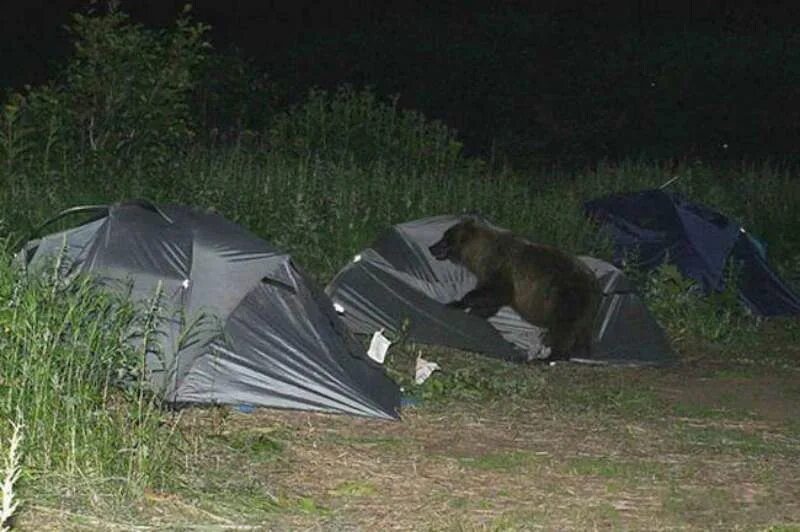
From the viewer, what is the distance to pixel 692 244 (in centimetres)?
1320

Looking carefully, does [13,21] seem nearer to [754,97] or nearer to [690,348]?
Answer: [754,97]

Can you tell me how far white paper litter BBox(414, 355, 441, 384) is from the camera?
9547mm

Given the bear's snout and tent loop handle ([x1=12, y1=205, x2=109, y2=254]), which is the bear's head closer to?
the bear's snout

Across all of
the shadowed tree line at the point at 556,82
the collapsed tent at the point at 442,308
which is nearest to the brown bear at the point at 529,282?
the collapsed tent at the point at 442,308

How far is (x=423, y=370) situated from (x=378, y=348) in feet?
1.05

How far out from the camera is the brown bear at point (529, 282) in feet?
36.0

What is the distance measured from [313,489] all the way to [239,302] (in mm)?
1954

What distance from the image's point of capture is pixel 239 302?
342 inches

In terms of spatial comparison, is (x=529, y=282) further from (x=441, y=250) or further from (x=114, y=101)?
(x=114, y=101)

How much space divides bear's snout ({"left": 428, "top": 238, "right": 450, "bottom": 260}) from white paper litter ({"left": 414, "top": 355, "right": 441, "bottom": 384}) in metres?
1.65

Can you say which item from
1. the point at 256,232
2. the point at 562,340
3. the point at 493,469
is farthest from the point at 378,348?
the point at 256,232

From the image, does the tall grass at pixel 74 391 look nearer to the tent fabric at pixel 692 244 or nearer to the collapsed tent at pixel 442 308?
the collapsed tent at pixel 442 308

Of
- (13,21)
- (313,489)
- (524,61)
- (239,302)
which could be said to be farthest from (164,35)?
(13,21)

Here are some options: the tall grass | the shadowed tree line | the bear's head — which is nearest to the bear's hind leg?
the bear's head
